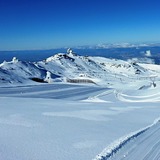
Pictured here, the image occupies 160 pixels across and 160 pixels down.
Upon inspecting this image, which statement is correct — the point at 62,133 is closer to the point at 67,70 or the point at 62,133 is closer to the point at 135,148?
the point at 135,148

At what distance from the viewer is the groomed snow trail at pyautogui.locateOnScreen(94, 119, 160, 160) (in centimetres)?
885

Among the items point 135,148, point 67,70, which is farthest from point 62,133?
point 67,70

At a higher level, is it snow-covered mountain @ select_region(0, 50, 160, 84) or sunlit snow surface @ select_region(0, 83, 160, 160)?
sunlit snow surface @ select_region(0, 83, 160, 160)

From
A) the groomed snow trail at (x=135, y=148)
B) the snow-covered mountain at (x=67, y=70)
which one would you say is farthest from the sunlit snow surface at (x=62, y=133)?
the snow-covered mountain at (x=67, y=70)

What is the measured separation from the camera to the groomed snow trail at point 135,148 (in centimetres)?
885

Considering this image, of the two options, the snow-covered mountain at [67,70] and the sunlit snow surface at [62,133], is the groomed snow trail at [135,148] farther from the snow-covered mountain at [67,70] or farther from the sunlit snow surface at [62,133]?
the snow-covered mountain at [67,70]

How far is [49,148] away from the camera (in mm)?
9039

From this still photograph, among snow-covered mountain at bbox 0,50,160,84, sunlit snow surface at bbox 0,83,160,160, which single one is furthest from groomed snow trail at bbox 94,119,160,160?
snow-covered mountain at bbox 0,50,160,84

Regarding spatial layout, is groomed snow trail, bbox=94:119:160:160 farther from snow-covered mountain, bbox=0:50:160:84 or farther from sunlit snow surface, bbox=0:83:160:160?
snow-covered mountain, bbox=0:50:160:84

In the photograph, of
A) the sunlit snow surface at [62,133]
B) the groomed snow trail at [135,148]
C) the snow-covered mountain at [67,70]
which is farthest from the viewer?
the snow-covered mountain at [67,70]

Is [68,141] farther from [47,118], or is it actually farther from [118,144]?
[47,118]

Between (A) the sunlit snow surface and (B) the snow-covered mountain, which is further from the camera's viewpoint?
(B) the snow-covered mountain

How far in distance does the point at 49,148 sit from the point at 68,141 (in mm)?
1104

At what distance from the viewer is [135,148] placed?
32.2 ft
